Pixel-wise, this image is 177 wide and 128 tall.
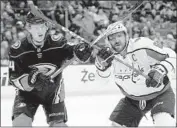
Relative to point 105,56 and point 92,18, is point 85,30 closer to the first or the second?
point 92,18

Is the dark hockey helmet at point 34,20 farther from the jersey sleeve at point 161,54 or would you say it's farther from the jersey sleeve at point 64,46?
the jersey sleeve at point 161,54

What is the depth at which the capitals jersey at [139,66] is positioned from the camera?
329 centimetres

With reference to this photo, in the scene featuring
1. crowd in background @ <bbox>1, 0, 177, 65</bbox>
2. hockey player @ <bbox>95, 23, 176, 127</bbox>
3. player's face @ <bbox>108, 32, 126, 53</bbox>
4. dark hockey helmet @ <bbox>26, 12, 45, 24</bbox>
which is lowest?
hockey player @ <bbox>95, 23, 176, 127</bbox>

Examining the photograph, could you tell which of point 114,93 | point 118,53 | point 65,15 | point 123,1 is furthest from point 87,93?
point 118,53

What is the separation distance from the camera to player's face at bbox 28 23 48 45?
9.89ft

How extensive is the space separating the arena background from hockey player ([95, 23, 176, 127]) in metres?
1.54

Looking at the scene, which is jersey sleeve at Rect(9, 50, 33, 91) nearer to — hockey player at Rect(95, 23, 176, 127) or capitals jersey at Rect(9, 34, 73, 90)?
capitals jersey at Rect(9, 34, 73, 90)

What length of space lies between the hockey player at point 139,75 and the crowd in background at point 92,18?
3.05 metres

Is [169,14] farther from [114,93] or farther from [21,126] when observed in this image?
[21,126]

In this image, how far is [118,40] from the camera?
128 inches

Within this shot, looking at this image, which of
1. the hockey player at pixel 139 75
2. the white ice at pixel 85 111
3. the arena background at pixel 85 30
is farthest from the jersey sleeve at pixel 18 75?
the arena background at pixel 85 30

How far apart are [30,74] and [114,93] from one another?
3.71 meters

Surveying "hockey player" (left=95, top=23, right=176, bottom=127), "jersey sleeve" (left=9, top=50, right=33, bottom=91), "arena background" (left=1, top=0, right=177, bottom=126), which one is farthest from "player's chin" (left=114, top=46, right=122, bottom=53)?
"arena background" (left=1, top=0, right=177, bottom=126)

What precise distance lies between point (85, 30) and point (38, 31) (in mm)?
3790
